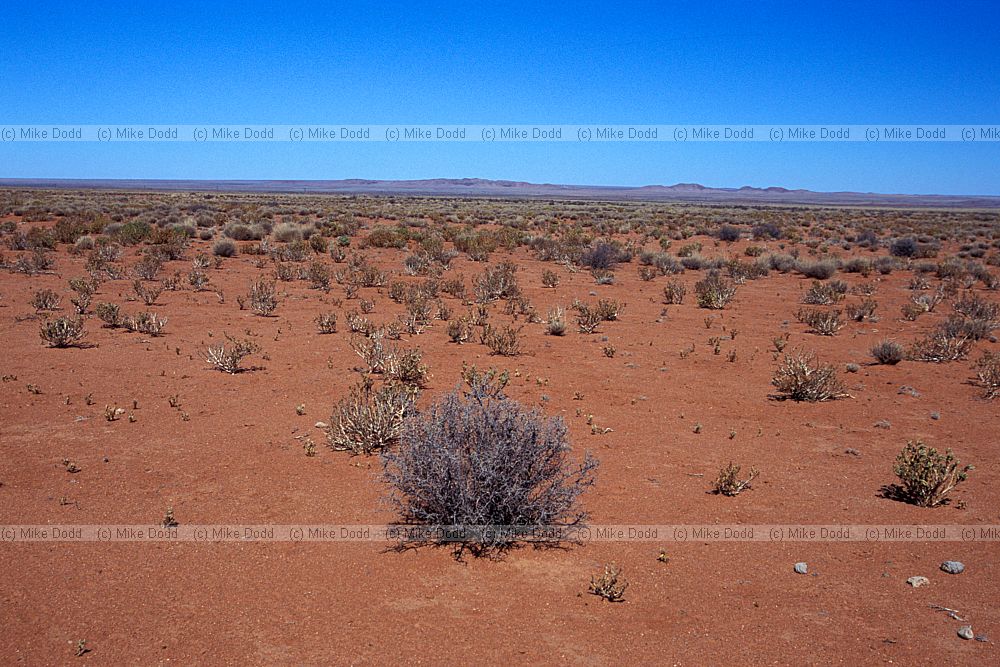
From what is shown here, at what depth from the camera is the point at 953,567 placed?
4383 millimetres

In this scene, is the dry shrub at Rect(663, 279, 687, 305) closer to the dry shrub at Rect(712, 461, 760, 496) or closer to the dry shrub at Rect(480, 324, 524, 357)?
the dry shrub at Rect(480, 324, 524, 357)

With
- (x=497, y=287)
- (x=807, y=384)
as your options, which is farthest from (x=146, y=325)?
(x=807, y=384)

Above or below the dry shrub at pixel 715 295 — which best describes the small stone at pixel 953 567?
below

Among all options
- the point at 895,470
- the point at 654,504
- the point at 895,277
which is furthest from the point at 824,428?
the point at 895,277

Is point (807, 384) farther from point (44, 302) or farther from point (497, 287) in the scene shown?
point (44, 302)

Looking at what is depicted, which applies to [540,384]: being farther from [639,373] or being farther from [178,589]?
[178,589]

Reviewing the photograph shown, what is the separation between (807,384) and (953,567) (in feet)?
13.5

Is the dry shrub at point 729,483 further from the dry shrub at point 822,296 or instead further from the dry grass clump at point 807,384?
the dry shrub at point 822,296

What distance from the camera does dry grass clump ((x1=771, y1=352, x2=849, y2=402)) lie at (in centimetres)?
830

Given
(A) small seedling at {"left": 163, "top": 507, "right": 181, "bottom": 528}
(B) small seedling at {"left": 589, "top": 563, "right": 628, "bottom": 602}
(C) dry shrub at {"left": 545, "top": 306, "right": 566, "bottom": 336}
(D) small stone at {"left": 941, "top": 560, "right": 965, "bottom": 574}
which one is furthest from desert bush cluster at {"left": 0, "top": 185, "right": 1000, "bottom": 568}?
(A) small seedling at {"left": 163, "top": 507, "right": 181, "bottom": 528}

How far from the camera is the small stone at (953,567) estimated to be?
438cm

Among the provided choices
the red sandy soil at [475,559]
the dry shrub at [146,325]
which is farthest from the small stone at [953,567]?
the dry shrub at [146,325]

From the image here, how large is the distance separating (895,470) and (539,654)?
381 cm

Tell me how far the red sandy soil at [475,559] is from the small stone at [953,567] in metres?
0.05
